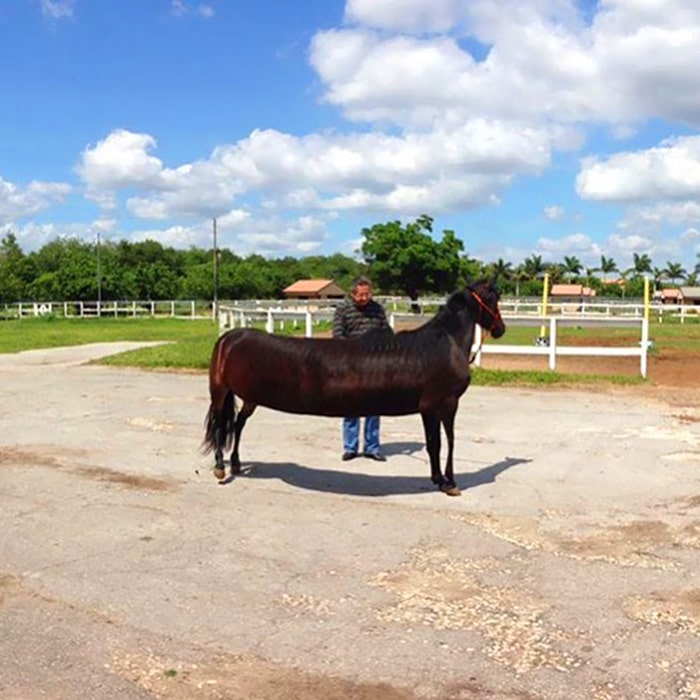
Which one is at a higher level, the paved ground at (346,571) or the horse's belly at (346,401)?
the horse's belly at (346,401)

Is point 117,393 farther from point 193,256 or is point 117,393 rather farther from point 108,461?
point 193,256

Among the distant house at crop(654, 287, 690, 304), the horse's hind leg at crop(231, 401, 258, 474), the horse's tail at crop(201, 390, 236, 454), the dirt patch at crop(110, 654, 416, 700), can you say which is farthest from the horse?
the distant house at crop(654, 287, 690, 304)

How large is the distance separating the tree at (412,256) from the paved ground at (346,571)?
52.2 metres

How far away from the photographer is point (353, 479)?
7.14 meters

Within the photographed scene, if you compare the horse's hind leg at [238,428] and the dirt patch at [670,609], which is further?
the horse's hind leg at [238,428]

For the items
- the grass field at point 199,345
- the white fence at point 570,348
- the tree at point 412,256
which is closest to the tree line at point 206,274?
the tree at point 412,256

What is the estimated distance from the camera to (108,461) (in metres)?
7.76

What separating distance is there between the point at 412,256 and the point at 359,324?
53324 millimetres

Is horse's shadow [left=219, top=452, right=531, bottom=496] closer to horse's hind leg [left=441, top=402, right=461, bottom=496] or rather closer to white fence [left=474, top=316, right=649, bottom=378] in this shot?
horse's hind leg [left=441, top=402, right=461, bottom=496]

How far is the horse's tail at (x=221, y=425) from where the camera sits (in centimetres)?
706

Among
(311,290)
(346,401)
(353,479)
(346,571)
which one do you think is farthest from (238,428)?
A: (311,290)

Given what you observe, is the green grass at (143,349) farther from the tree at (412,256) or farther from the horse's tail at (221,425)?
the tree at (412,256)

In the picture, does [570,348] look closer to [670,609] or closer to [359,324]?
[359,324]

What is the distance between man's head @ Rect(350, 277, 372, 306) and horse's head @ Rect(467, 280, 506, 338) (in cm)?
115
